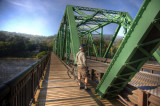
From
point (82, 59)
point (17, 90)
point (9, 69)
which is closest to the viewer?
point (17, 90)

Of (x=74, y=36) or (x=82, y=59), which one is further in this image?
(x=74, y=36)

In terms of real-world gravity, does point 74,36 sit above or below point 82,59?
above

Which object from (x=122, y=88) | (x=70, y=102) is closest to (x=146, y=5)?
(x=122, y=88)

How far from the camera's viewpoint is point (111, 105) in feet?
11.3

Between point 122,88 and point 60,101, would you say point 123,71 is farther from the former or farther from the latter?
point 60,101

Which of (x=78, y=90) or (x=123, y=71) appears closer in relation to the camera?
(x=123, y=71)

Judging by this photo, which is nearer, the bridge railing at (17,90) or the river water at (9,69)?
the bridge railing at (17,90)

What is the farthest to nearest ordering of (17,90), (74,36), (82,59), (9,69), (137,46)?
(9,69)
(74,36)
(82,59)
(137,46)
(17,90)

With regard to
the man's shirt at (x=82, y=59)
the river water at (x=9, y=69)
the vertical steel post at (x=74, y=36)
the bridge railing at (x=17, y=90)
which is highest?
the vertical steel post at (x=74, y=36)

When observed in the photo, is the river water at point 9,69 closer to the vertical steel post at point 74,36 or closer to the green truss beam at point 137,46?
the vertical steel post at point 74,36

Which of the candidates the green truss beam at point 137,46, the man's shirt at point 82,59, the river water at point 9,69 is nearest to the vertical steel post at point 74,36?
the man's shirt at point 82,59

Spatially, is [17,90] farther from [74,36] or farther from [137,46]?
[74,36]

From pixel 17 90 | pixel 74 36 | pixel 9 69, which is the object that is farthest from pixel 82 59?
pixel 9 69

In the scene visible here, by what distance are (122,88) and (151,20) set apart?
258 cm
